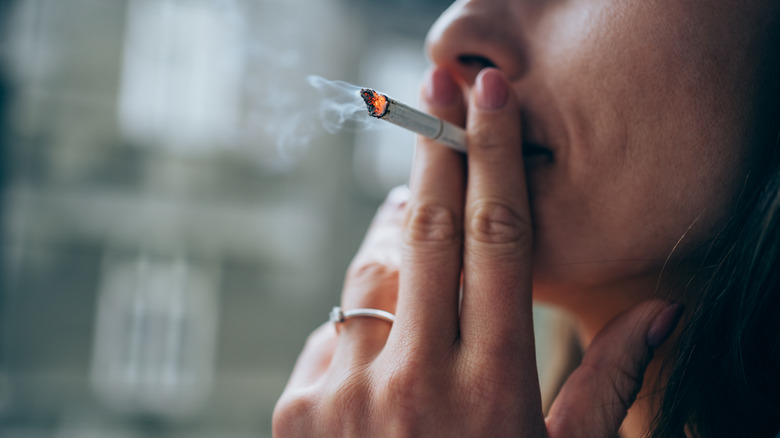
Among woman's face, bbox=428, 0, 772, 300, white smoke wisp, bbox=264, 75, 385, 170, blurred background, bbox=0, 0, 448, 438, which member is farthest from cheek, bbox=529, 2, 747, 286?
blurred background, bbox=0, 0, 448, 438

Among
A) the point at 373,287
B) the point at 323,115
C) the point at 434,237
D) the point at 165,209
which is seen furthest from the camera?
the point at 165,209

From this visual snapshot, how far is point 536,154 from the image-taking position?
23.3 inches

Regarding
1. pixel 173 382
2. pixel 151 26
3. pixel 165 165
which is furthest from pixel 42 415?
pixel 151 26

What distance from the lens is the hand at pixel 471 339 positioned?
500 millimetres

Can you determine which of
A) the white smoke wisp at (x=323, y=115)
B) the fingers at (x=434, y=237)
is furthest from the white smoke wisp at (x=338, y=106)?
the fingers at (x=434, y=237)

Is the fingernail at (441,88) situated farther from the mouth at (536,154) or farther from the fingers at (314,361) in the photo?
the fingers at (314,361)

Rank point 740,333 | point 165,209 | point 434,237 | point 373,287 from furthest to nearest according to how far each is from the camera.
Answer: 1. point 165,209
2. point 373,287
3. point 434,237
4. point 740,333

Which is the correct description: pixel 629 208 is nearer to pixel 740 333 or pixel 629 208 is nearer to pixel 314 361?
pixel 740 333

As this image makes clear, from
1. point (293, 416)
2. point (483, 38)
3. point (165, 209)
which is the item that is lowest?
point (293, 416)

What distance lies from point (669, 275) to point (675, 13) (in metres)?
0.26

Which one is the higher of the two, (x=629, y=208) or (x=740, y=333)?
(x=629, y=208)

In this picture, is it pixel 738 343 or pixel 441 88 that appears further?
pixel 441 88

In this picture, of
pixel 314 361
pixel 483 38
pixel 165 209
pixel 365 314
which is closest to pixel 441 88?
pixel 483 38

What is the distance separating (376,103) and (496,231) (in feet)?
0.59
